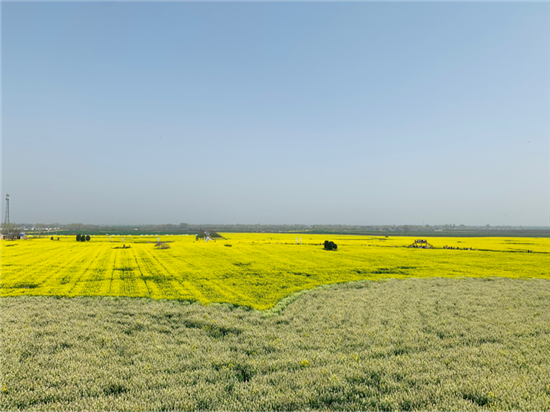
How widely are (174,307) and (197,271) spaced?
10.9m

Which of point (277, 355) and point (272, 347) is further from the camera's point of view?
point (272, 347)

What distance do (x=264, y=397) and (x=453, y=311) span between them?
11195 mm

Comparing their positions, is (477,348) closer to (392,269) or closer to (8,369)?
(8,369)

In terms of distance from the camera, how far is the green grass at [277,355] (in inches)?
251

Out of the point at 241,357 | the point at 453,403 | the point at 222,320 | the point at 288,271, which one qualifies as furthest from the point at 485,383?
the point at 288,271

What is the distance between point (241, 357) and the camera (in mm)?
8633

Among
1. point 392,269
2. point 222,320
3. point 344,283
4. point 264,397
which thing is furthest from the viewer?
point 392,269

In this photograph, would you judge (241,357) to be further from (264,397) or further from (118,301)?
(118,301)

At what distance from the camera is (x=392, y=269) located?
90.1ft

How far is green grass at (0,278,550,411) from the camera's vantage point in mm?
6363

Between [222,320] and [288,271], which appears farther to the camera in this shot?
[288,271]

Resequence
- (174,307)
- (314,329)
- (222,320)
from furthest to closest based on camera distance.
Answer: (174,307) < (222,320) < (314,329)

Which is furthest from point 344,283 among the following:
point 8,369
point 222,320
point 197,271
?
point 8,369

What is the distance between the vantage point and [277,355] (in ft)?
28.7
